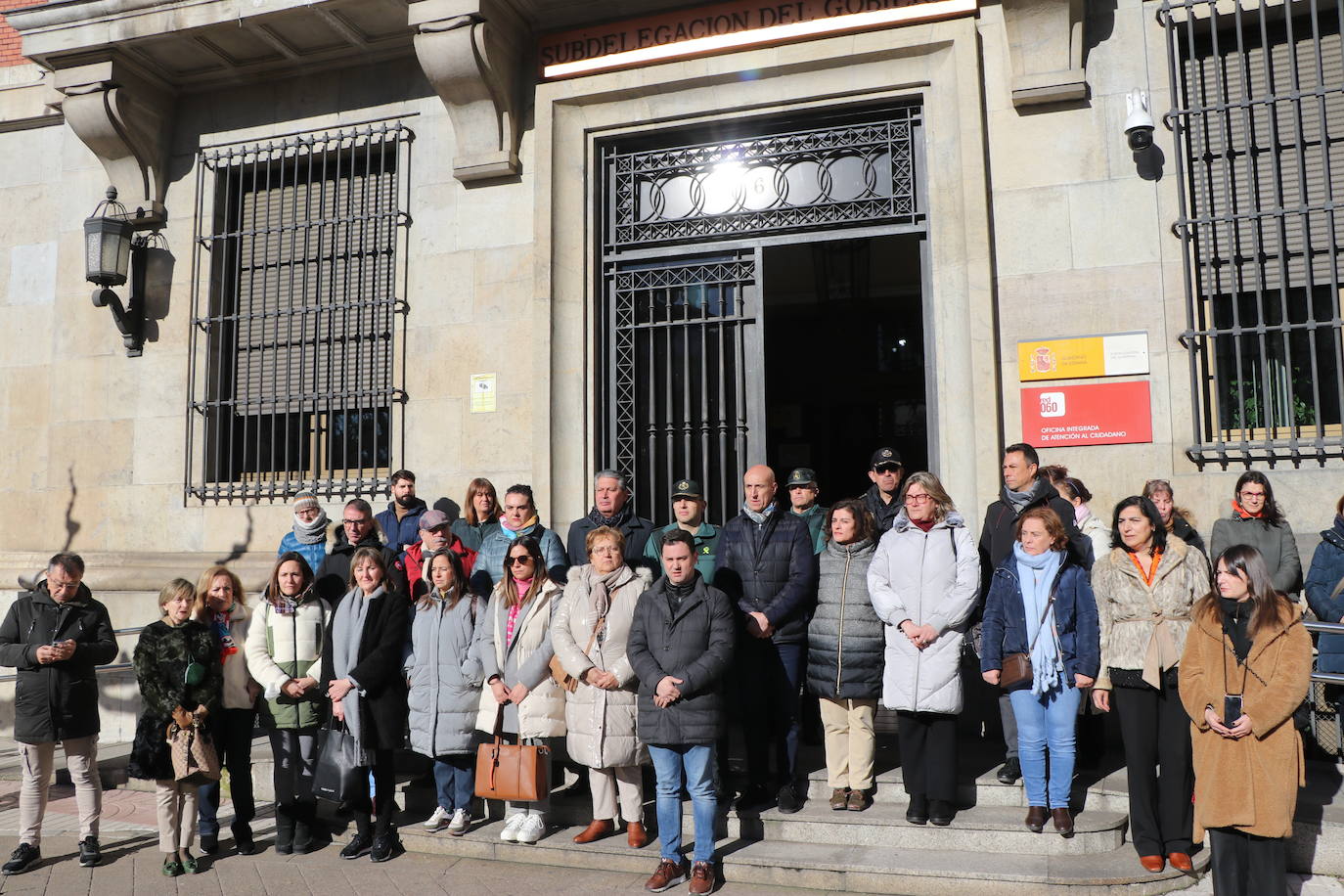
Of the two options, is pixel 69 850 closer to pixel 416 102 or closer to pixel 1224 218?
pixel 416 102

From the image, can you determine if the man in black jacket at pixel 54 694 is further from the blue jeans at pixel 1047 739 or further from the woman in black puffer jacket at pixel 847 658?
the blue jeans at pixel 1047 739

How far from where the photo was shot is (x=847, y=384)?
44.6ft

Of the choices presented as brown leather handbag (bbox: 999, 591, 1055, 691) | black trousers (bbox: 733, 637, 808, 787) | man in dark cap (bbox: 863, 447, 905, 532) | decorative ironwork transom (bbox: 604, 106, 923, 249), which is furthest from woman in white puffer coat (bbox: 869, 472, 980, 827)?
decorative ironwork transom (bbox: 604, 106, 923, 249)

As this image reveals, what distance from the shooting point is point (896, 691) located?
529 centimetres

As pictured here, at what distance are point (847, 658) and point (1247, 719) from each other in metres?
1.87

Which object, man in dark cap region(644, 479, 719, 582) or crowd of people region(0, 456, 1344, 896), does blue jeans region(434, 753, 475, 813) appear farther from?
man in dark cap region(644, 479, 719, 582)

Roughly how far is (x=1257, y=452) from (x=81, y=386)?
9438mm

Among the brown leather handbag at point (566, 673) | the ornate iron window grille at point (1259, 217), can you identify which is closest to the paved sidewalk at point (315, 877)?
the brown leather handbag at point (566, 673)

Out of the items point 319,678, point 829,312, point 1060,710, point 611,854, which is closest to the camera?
point 1060,710

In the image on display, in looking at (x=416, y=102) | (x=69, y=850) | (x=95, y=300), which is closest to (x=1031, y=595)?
(x=69, y=850)

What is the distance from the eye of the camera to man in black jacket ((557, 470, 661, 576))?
6.16 m

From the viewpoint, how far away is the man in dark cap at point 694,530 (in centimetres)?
590

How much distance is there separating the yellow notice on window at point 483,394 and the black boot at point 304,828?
3454 mm

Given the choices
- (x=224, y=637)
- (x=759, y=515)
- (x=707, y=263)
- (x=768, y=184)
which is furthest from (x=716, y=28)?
(x=224, y=637)
